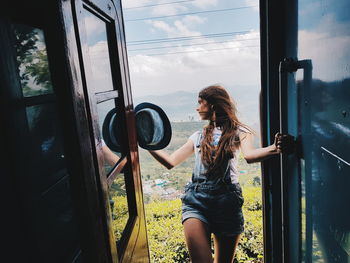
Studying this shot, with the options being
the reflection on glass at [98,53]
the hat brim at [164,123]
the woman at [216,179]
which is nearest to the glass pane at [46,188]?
the reflection on glass at [98,53]

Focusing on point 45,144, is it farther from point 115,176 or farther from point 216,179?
point 216,179

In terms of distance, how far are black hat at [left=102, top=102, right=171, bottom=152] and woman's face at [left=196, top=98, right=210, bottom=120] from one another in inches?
24.6

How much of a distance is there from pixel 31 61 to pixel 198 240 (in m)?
1.78

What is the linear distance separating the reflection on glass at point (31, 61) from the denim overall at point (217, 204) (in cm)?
153

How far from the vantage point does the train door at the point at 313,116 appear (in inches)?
42.2

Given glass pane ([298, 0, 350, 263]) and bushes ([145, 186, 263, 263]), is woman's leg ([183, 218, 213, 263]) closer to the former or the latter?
glass pane ([298, 0, 350, 263])

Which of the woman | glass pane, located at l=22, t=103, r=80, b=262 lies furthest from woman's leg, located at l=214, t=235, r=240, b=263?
glass pane, located at l=22, t=103, r=80, b=262

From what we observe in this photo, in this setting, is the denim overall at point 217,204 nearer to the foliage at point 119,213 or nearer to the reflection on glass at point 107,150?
the foliage at point 119,213

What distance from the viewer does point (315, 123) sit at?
138 centimetres

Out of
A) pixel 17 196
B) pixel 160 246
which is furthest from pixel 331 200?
pixel 160 246

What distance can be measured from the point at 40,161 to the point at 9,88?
1.11 feet

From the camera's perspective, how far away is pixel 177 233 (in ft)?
13.6

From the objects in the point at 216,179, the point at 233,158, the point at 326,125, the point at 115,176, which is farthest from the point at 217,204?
the point at 326,125

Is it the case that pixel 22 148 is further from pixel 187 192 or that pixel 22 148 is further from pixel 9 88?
pixel 187 192
